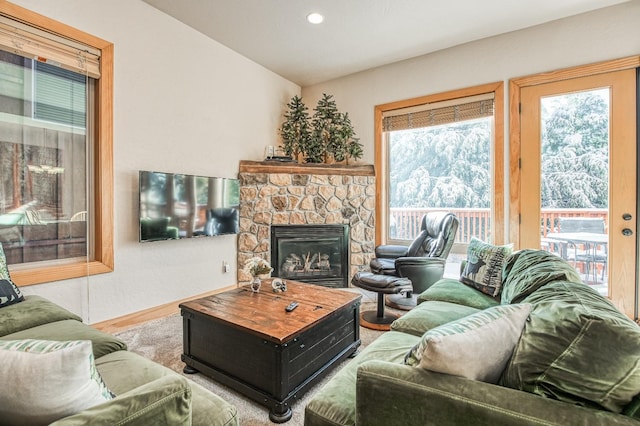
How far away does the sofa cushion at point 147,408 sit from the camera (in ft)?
2.43

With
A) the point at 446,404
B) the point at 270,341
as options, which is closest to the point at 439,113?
the point at 270,341

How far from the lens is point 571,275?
1.52 metres

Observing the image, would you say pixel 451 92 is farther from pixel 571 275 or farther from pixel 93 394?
pixel 93 394

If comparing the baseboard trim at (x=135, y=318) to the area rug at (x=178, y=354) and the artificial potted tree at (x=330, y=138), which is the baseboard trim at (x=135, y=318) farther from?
the artificial potted tree at (x=330, y=138)

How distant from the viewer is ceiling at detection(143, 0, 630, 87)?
9.82ft

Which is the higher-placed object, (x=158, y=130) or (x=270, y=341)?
(x=158, y=130)

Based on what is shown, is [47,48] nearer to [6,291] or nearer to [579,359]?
[6,291]

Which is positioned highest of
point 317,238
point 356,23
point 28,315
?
point 356,23

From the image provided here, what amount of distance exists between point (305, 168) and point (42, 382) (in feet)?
11.8

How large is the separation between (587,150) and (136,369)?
4117 mm

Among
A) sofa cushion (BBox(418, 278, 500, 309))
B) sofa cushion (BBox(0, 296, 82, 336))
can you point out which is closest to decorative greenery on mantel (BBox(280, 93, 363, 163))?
sofa cushion (BBox(418, 278, 500, 309))

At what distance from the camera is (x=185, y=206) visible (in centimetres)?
328

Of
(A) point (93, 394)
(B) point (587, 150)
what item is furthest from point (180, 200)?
(B) point (587, 150)

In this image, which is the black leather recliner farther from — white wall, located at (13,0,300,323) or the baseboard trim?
the baseboard trim
